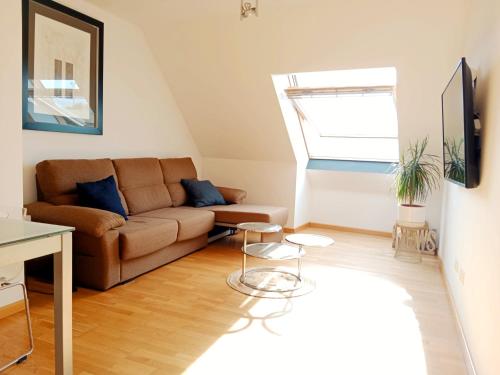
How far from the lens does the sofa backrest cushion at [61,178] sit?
330cm

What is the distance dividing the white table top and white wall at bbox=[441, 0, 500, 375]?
1.85m

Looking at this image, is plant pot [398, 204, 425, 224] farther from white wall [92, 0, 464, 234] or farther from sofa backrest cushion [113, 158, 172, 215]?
sofa backrest cushion [113, 158, 172, 215]

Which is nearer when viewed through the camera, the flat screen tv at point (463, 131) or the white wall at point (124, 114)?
the flat screen tv at point (463, 131)

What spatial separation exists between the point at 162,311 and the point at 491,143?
2.20m

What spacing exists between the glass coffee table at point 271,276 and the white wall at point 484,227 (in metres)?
1.09

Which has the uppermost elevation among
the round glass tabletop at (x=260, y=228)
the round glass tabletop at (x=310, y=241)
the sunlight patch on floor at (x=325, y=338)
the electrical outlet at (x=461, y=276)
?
the round glass tabletop at (x=260, y=228)

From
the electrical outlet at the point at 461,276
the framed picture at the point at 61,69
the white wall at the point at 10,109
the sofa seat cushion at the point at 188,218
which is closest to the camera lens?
the white wall at the point at 10,109

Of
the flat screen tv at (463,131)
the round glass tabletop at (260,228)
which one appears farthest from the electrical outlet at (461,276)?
the round glass tabletop at (260,228)

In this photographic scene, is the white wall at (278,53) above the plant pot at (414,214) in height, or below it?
above

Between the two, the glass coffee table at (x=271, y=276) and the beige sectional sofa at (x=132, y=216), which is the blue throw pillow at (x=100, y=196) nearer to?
the beige sectional sofa at (x=132, y=216)

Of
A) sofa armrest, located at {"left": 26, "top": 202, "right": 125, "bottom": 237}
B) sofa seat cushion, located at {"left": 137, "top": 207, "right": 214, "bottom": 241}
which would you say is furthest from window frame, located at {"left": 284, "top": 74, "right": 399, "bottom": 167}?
sofa armrest, located at {"left": 26, "top": 202, "right": 125, "bottom": 237}

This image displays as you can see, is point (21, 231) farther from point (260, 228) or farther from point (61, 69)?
point (61, 69)

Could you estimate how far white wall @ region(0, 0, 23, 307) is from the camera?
2430 mm

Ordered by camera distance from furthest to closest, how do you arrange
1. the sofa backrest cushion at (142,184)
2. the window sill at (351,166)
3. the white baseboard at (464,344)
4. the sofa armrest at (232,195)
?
the window sill at (351,166)
the sofa armrest at (232,195)
the sofa backrest cushion at (142,184)
the white baseboard at (464,344)
